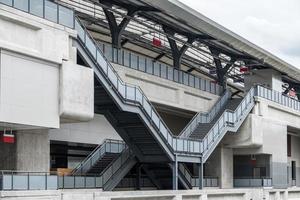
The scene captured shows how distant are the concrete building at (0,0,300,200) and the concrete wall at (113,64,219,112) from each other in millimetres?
81

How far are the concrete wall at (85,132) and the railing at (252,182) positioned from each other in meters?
11.5

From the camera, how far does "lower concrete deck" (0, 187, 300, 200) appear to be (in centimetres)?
2658

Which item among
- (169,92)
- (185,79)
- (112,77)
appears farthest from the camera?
(185,79)

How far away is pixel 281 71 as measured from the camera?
57.5 m

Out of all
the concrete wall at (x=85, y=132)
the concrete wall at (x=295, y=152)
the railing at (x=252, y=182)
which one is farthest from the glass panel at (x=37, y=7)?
the concrete wall at (x=295, y=152)

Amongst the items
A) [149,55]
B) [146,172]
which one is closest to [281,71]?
[149,55]

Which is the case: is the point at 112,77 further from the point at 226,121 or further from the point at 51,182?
the point at 226,121

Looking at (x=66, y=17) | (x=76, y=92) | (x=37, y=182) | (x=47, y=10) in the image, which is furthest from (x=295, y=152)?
(x=37, y=182)

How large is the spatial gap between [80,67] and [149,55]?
95.3 ft

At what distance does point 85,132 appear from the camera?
4341 centimetres

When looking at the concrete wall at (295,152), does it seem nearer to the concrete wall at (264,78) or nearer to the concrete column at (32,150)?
the concrete wall at (264,78)

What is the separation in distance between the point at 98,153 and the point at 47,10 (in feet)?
39.0

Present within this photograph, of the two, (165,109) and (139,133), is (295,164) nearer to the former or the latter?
(165,109)

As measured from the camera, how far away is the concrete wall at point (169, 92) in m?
39.5
